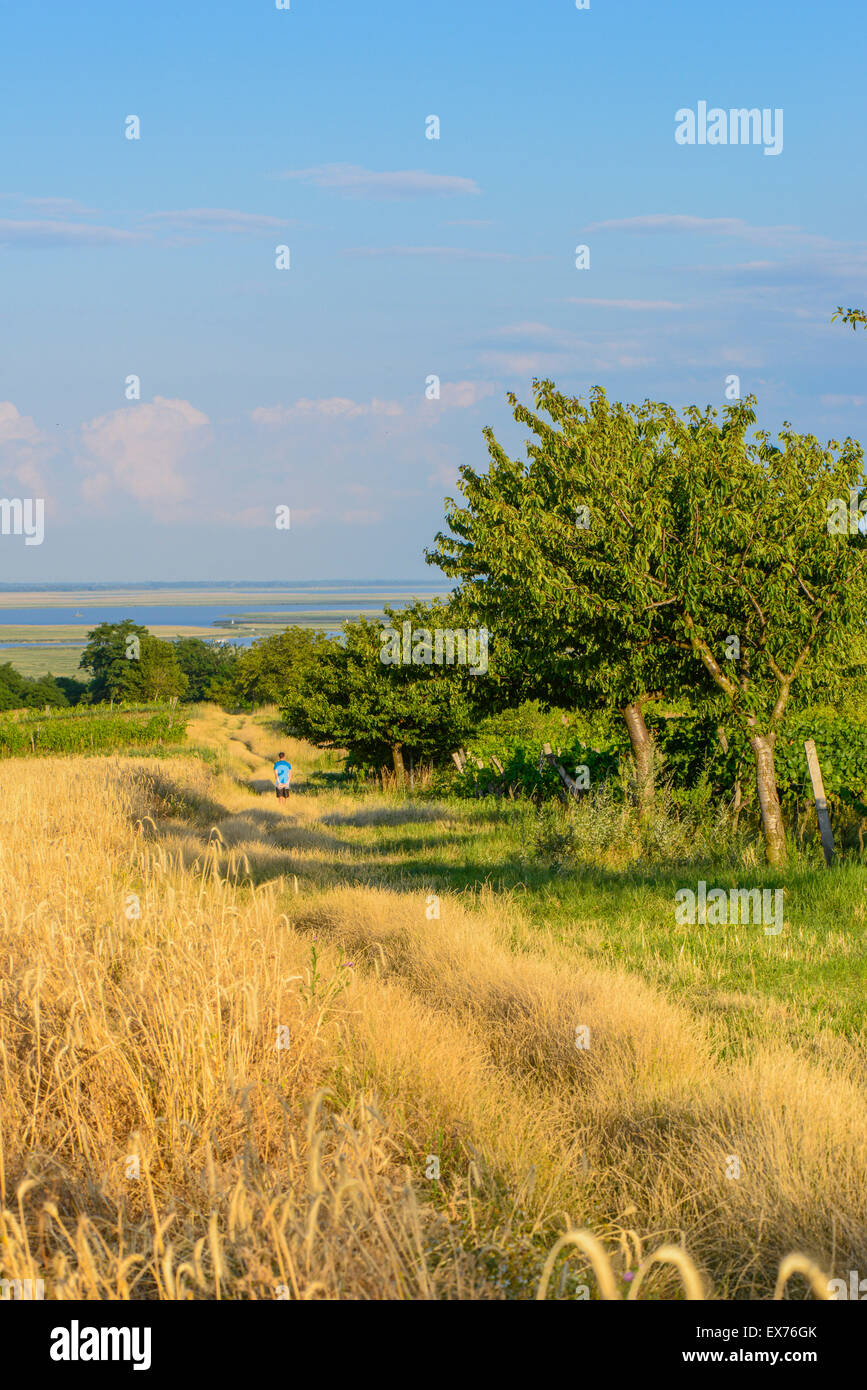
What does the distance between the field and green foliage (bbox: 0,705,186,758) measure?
30078 mm

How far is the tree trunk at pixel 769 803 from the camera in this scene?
1303 cm

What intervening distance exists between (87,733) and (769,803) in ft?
→ 102

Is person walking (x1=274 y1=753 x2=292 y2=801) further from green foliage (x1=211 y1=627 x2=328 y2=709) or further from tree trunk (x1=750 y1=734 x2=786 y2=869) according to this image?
green foliage (x1=211 y1=627 x2=328 y2=709)

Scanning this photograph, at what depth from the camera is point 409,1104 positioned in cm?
469

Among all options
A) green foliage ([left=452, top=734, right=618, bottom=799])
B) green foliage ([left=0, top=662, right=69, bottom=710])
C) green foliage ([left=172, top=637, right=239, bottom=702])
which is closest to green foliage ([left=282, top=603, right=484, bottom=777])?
green foliage ([left=452, top=734, right=618, bottom=799])

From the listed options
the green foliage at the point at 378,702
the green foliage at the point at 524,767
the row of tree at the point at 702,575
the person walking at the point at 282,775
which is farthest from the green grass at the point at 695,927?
the green foliage at the point at 378,702

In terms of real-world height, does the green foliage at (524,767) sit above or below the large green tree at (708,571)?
below

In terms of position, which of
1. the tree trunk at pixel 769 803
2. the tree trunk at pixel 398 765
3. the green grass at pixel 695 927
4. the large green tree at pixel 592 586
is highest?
the large green tree at pixel 592 586

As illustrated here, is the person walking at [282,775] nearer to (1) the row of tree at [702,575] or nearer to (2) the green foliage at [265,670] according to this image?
(1) the row of tree at [702,575]

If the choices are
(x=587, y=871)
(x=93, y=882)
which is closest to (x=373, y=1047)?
(x=93, y=882)

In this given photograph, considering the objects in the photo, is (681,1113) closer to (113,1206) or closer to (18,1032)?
(113,1206)

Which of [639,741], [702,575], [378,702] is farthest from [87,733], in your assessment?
[702,575]

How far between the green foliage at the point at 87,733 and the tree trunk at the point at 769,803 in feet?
92.2

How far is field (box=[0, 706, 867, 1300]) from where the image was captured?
3.06m
